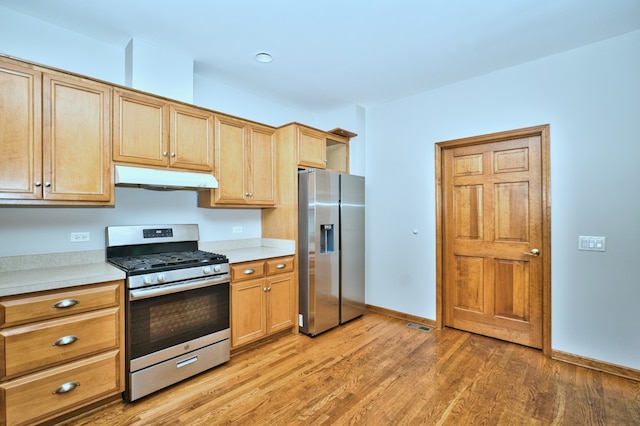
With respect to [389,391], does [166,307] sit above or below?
above

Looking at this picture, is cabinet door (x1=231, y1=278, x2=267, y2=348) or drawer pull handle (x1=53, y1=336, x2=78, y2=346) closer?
drawer pull handle (x1=53, y1=336, x2=78, y2=346)

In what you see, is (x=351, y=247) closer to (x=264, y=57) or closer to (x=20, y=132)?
(x=264, y=57)

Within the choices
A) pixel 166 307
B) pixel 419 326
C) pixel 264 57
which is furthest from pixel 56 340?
pixel 419 326

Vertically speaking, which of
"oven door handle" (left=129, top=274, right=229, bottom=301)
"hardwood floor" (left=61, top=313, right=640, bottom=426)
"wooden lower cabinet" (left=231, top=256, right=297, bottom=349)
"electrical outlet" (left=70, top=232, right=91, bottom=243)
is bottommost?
"hardwood floor" (left=61, top=313, right=640, bottom=426)

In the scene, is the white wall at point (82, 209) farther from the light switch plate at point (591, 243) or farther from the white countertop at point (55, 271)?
→ the light switch plate at point (591, 243)

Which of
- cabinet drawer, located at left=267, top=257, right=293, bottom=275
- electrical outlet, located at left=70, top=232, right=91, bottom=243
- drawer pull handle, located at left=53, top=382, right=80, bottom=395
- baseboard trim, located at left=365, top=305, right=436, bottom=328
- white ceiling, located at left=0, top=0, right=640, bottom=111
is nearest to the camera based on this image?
drawer pull handle, located at left=53, top=382, right=80, bottom=395

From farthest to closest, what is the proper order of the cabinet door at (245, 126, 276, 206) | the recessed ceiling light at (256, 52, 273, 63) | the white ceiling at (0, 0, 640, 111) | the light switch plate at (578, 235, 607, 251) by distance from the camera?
1. the cabinet door at (245, 126, 276, 206)
2. the recessed ceiling light at (256, 52, 273, 63)
3. the light switch plate at (578, 235, 607, 251)
4. the white ceiling at (0, 0, 640, 111)

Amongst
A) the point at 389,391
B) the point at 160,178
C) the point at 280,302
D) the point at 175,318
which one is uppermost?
the point at 160,178

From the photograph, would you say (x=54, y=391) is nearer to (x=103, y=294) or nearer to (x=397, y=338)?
(x=103, y=294)

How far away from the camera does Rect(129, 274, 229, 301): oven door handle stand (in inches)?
83.2

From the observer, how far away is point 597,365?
8.40 feet

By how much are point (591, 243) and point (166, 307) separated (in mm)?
3489

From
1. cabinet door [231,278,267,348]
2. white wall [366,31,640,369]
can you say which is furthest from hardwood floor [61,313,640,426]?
white wall [366,31,640,369]

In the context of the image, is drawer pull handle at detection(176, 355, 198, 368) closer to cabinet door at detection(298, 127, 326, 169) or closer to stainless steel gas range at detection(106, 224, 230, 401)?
stainless steel gas range at detection(106, 224, 230, 401)
